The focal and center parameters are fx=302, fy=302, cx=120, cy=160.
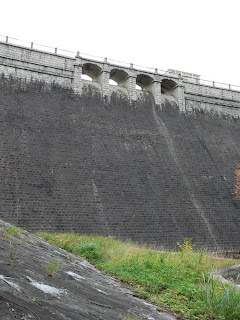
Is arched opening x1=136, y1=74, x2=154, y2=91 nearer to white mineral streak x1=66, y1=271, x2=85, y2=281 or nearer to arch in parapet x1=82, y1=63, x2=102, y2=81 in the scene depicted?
arch in parapet x1=82, y1=63, x2=102, y2=81

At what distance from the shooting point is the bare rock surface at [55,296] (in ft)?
9.69

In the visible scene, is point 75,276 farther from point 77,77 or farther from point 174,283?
point 77,77

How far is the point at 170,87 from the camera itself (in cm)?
2773

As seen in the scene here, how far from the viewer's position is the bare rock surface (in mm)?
2953

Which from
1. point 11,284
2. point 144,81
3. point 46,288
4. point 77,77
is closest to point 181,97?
point 144,81

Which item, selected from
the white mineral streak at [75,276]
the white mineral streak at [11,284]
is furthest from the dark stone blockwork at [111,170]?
the white mineral streak at [11,284]

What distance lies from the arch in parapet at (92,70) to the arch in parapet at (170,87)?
20.3 feet

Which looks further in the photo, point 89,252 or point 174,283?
point 89,252

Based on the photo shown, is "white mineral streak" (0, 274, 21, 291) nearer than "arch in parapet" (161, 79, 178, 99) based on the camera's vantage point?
Yes

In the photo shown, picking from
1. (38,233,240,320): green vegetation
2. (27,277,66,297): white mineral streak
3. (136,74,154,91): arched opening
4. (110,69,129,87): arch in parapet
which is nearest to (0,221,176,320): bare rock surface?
(27,277,66,297): white mineral streak

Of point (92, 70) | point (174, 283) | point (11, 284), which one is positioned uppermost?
point (92, 70)

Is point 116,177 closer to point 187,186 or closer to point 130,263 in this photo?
point 187,186

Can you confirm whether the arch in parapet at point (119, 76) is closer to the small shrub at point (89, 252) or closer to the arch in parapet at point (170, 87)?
the arch in parapet at point (170, 87)

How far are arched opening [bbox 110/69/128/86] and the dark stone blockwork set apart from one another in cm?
298
